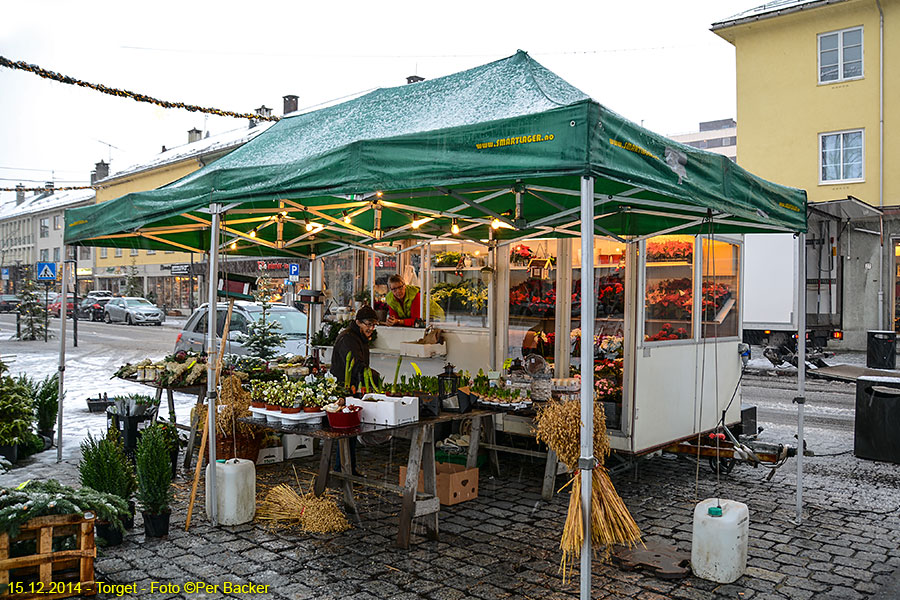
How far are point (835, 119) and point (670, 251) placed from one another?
18.8 m

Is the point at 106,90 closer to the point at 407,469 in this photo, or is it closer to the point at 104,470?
the point at 104,470

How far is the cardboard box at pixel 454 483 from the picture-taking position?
6.61m

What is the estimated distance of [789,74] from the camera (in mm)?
23781

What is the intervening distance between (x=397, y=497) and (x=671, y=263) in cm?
401

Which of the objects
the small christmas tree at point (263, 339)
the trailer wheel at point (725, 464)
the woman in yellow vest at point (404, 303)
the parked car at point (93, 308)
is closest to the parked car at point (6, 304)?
the parked car at point (93, 308)

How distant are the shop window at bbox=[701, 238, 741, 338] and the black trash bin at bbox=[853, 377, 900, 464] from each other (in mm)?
1715

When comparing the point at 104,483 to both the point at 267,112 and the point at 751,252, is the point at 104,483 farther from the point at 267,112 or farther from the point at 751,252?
the point at 267,112

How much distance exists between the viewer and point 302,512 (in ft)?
19.4

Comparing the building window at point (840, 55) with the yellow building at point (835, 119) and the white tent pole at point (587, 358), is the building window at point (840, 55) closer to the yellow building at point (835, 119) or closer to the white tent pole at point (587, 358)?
the yellow building at point (835, 119)

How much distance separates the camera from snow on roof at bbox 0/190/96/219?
5688 centimetres

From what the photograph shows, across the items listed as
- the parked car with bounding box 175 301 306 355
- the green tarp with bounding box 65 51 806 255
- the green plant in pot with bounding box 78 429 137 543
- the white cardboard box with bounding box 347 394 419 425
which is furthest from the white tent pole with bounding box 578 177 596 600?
the parked car with bounding box 175 301 306 355

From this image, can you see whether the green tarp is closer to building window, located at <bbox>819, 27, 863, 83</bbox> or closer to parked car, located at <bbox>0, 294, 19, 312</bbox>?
building window, located at <bbox>819, 27, 863, 83</bbox>

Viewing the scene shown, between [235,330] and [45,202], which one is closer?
[235,330]

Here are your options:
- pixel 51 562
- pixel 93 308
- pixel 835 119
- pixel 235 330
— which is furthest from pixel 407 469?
pixel 93 308
